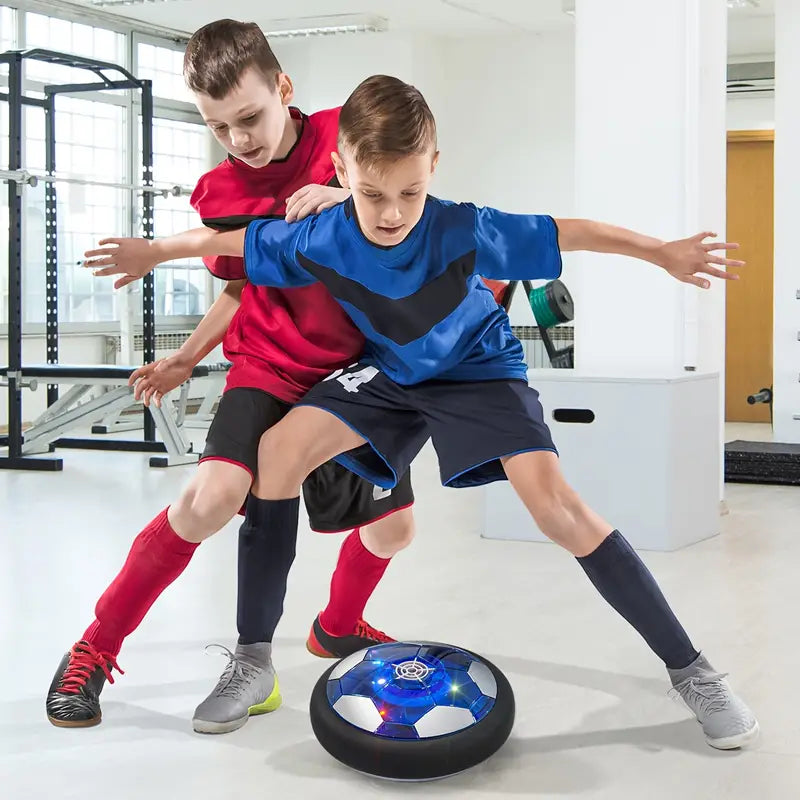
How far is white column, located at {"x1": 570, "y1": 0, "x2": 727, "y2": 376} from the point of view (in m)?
4.17

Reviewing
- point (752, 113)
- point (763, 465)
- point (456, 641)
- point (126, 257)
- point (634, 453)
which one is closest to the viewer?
point (126, 257)

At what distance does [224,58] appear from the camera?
6.44ft

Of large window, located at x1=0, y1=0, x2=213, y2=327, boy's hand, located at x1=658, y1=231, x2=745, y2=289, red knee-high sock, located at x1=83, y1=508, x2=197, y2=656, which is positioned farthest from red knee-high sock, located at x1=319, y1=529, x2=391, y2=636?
large window, located at x1=0, y1=0, x2=213, y2=327

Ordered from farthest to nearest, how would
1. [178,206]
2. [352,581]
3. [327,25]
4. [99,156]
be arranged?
1. [178,206]
2. [99,156]
3. [327,25]
4. [352,581]

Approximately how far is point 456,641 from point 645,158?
2.32 metres

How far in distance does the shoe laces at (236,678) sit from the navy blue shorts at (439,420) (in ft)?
1.39

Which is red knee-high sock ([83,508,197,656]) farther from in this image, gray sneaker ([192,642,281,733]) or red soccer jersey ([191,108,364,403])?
red soccer jersey ([191,108,364,403])

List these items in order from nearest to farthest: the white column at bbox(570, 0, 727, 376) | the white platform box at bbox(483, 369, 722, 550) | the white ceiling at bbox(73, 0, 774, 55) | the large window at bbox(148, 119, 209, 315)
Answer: the white platform box at bbox(483, 369, 722, 550)
the white column at bbox(570, 0, 727, 376)
the white ceiling at bbox(73, 0, 774, 55)
the large window at bbox(148, 119, 209, 315)

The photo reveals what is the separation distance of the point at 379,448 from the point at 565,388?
1.86 meters

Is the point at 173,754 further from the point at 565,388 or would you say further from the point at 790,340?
the point at 790,340

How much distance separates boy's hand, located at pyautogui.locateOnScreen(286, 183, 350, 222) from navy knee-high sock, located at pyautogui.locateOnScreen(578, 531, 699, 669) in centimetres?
79

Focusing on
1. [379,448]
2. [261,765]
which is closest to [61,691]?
[261,765]

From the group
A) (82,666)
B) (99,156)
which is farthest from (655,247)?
(99,156)

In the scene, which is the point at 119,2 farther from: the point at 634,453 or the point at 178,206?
the point at 634,453
